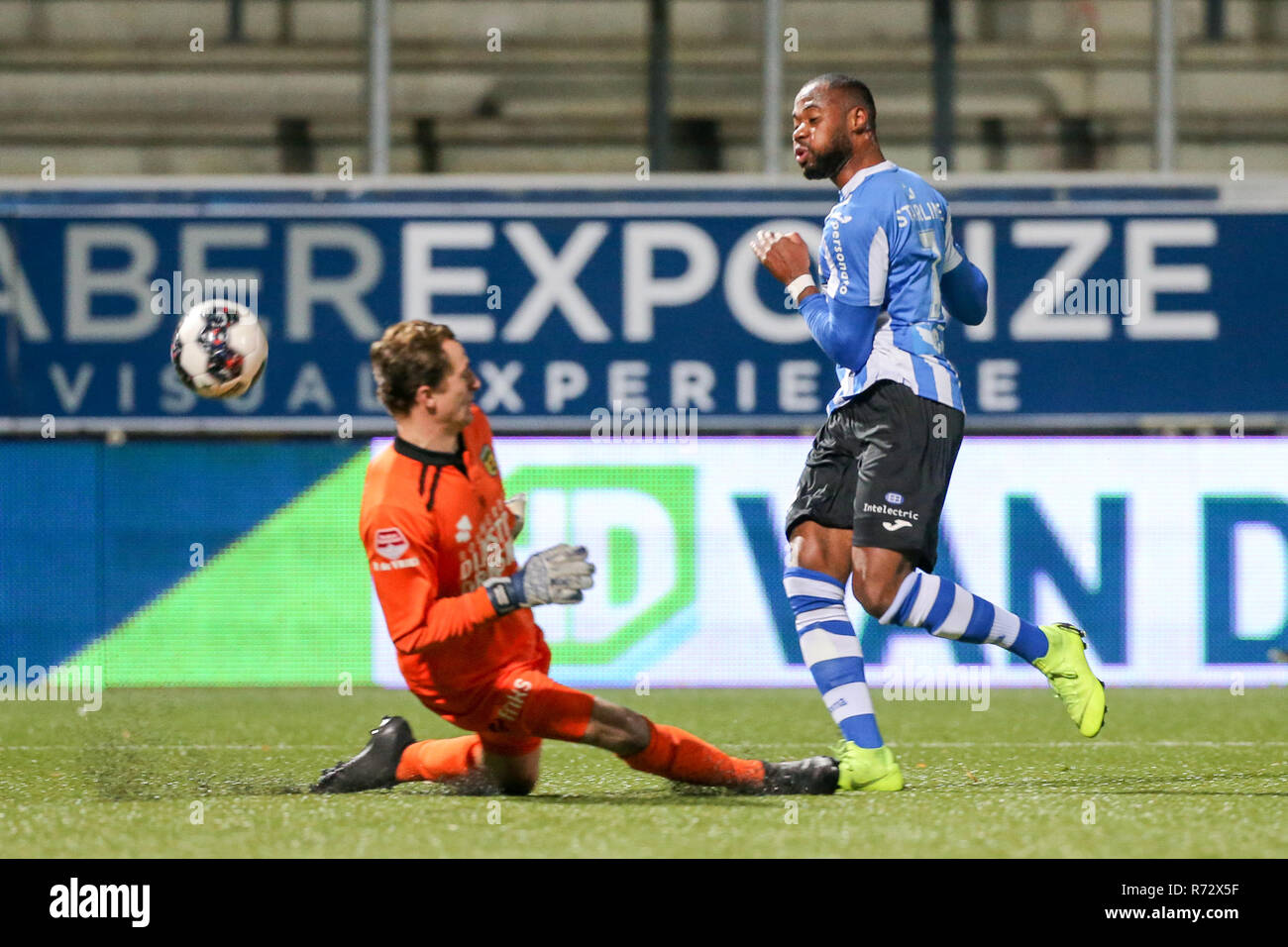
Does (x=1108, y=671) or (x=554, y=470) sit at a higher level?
(x=554, y=470)

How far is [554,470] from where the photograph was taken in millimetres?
8805

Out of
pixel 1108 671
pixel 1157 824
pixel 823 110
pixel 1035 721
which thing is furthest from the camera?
pixel 1108 671

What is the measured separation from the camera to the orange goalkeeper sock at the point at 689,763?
4.36 metres

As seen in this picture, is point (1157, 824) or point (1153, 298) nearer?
point (1157, 824)

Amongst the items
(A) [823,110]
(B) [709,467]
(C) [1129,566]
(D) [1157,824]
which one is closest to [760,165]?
(B) [709,467]

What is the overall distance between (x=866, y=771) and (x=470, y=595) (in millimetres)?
1073

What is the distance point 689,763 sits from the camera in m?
4.39

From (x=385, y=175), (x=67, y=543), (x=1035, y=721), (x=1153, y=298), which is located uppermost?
(x=385, y=175)

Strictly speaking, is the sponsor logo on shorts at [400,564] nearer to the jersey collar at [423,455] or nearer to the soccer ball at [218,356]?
the jersey collar at [423,455]

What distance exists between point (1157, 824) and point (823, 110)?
188cm

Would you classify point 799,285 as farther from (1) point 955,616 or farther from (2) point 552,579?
(2) point 552,579

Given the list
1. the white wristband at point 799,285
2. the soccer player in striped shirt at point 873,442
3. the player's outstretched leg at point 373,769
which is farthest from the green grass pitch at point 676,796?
the white wristband at point 799,285
